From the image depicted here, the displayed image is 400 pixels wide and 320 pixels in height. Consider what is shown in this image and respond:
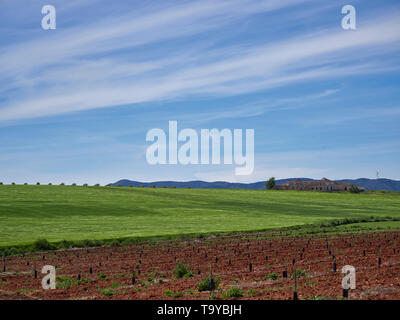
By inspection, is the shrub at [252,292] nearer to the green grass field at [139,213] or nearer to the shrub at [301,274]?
the shrub at [301,274]

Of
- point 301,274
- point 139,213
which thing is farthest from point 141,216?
point 301,274

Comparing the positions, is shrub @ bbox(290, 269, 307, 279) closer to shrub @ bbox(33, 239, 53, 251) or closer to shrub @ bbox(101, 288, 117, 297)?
shrub @ bbox(101, 288, 117, 297)

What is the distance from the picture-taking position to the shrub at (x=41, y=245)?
45028 millimetres

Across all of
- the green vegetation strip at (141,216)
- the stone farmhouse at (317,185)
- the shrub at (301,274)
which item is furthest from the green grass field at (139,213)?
the stone farmhouse at (317,185)

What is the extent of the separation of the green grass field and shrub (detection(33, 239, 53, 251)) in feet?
5.70

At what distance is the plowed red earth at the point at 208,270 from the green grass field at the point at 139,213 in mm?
10660

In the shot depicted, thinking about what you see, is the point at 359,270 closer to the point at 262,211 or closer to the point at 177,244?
the point at 177,244

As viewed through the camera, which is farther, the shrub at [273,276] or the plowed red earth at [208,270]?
the shrub at [273,276]

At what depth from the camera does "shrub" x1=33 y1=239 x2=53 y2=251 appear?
1773 inches

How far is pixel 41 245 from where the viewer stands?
45312mm

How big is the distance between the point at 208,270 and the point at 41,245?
72.7ft

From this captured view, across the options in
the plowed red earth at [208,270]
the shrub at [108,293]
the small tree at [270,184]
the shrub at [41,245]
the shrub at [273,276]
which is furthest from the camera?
the small tree at [270,184]

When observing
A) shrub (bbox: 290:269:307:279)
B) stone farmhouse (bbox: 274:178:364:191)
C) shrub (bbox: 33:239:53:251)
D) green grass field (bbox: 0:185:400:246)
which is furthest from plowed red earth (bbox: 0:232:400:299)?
stone farmhouse (bbox: 274:178:364:191)
